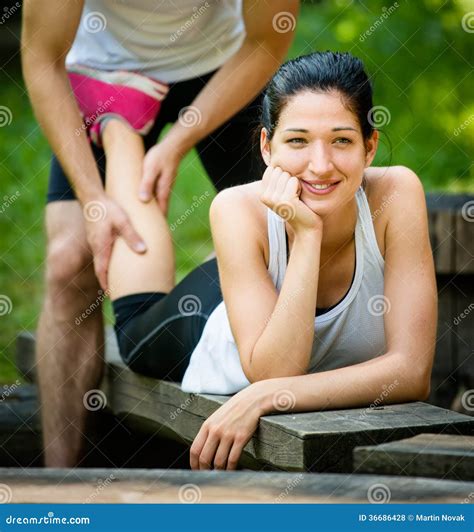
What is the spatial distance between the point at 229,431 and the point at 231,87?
1214 millimetres

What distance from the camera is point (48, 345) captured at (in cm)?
282

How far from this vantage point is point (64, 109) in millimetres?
2643

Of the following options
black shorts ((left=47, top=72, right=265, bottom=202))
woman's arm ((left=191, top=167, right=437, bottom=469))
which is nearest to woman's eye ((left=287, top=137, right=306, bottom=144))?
woman's arm ((left=191, top=167, right=437, bottom=469))

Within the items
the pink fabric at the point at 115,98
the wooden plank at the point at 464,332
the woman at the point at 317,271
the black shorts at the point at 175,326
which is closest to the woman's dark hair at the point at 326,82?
the woman at the point at 317,271

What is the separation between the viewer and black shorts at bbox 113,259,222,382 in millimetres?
2434

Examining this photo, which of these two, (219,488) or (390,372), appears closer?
(219,488)

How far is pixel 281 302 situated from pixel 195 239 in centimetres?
440

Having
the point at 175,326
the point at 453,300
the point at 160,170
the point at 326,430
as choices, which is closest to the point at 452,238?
the point at 453,300

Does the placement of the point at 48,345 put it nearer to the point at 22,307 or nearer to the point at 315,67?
the point at 315,67

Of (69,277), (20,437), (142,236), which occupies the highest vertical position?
(142,236)

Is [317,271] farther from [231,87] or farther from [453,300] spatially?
[453,300]

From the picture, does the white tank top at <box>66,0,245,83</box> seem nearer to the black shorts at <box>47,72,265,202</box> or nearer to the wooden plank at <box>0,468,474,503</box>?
the black shorts at <box>47,72,265,202</box>

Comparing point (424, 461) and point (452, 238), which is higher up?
point (452, 238)
